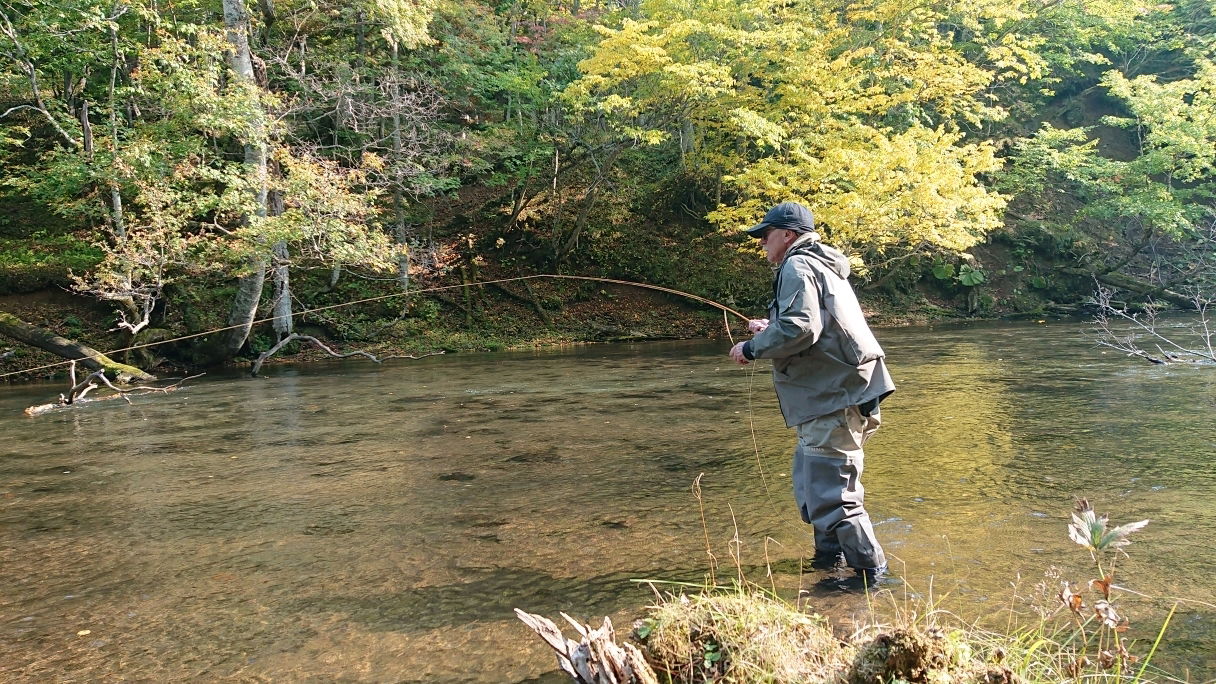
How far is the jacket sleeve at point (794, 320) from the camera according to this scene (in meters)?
3.51

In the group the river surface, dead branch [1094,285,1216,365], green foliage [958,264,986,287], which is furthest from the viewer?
green foliage [958,264,986,287]

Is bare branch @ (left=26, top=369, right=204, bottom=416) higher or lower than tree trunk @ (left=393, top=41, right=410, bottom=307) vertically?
lower

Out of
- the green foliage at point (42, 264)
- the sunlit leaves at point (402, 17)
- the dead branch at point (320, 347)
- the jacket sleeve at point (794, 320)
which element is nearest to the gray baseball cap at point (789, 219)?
the jacket sleeve at point (794, 320)

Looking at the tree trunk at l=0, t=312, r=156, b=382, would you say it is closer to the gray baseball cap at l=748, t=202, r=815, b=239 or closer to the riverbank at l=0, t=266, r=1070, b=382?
the riverbank at l=0, t=266, r=1070, b=382

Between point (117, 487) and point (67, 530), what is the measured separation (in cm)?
121

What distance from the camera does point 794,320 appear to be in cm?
349

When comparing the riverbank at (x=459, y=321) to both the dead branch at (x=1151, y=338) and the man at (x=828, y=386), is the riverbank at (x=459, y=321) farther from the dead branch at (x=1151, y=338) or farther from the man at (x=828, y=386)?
the man at (x=828, y=386)

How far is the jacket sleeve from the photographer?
11.5ft

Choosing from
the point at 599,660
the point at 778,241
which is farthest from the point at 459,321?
the point at 599,660

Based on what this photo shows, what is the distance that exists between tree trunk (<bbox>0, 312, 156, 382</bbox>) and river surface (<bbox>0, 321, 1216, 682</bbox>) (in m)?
3.36

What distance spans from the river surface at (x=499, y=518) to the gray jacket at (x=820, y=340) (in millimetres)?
822

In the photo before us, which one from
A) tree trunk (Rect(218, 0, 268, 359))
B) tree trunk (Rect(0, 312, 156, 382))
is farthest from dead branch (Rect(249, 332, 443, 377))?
tree trunk (Rect(0, 312, 156, 382))

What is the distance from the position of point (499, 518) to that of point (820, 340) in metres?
2.33

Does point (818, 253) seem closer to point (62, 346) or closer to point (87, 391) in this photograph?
point (87, 391)
